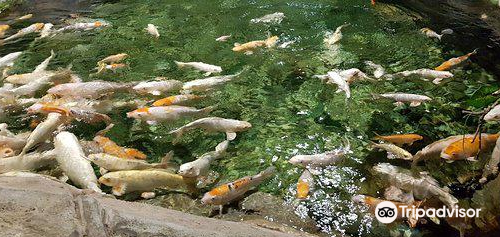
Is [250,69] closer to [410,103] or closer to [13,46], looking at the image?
[410,103]

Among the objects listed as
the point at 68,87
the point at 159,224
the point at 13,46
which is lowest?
the point at 13,46

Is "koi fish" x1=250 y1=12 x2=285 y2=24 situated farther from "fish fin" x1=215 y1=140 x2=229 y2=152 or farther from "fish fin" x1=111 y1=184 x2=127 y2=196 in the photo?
"fish fin" x1=111 y1=184 x2=127 y2=196

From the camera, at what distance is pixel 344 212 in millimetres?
4348

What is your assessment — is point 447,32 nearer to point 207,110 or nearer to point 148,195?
point 207,110

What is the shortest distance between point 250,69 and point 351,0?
19.4 ft

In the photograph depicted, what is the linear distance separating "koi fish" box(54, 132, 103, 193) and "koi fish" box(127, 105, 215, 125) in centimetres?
92

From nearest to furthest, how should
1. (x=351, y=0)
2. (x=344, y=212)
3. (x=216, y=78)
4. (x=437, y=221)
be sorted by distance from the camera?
(x=437, y=221), (x=344, y=212), (x=216, y=78), (x=351, y=0)

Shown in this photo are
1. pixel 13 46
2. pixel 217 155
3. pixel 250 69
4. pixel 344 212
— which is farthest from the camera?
pixel 13 46

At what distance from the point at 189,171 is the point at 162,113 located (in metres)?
1.36

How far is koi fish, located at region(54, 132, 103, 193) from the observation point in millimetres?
4461

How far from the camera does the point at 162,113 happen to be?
567 centimetres

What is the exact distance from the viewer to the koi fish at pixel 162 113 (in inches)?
221

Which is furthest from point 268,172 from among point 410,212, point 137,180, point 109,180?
point 109,180

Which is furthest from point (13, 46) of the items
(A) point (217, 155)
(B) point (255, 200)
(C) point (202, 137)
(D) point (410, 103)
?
(D) point (410, 103)
